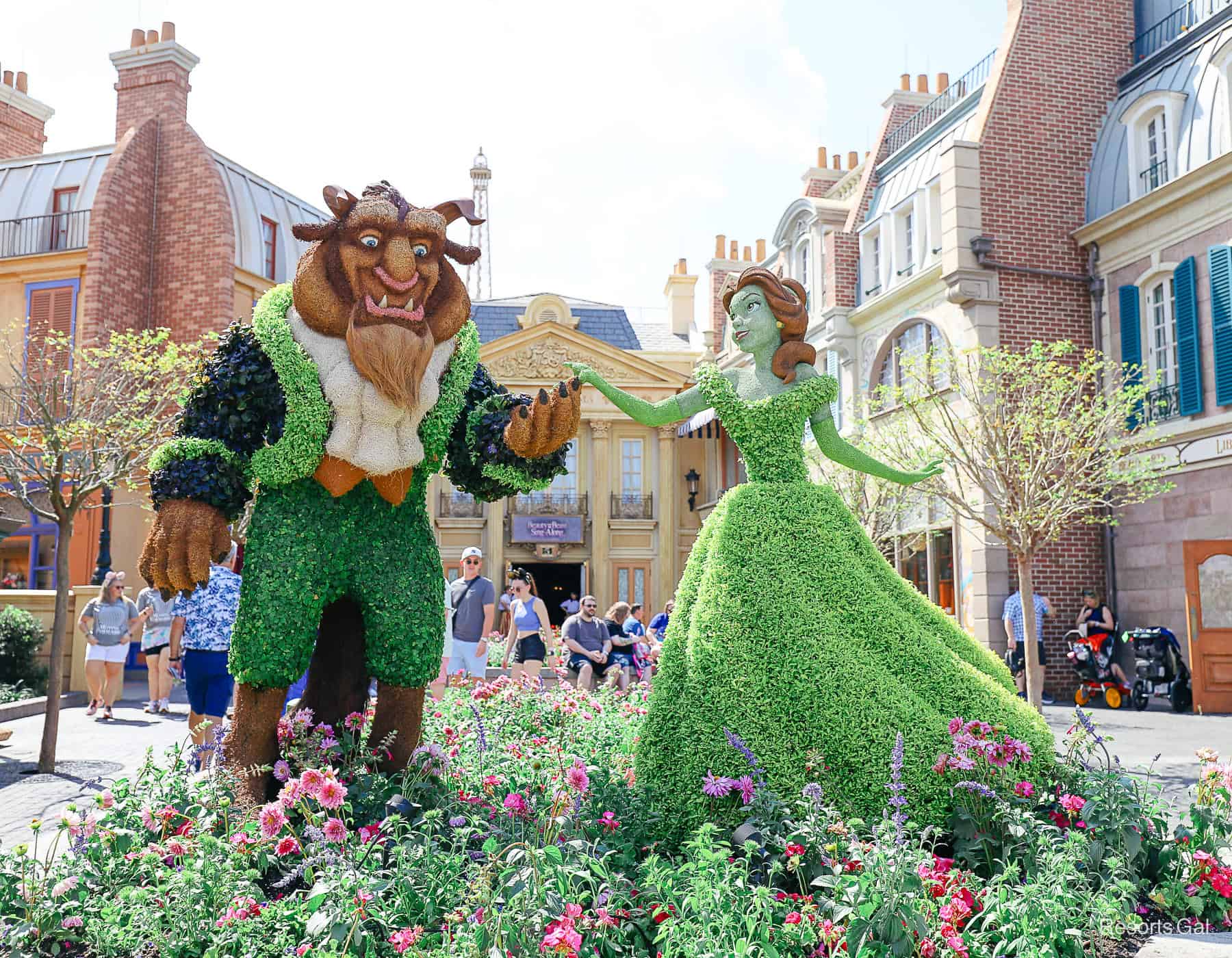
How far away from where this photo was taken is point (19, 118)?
67.3 feet

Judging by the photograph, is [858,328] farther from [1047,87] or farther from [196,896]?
[196,896]

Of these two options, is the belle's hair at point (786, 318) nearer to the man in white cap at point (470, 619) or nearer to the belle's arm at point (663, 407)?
the belle's arm at point (663, 407)

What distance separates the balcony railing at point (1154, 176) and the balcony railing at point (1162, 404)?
2616mm

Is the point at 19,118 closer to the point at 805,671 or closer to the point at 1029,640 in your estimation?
the point at 1029,640

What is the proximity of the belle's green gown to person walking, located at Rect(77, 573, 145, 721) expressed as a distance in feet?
25.5

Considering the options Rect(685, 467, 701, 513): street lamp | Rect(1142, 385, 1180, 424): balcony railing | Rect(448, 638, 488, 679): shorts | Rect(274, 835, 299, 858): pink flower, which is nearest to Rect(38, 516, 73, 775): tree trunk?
Rect(448, 638, 488, 679): shorts

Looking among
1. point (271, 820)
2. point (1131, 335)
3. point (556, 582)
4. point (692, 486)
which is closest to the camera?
point (271, 820)

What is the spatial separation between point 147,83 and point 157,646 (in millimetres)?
11820

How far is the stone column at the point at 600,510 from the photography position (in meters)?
23.5

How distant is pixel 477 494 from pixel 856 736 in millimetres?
1765

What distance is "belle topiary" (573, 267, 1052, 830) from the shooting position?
3521 millimetres

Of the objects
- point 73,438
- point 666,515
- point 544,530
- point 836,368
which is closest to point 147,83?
point 73,438

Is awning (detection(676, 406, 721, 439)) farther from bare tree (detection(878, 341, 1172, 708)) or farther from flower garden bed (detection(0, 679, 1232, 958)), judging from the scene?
flower garden bed (detection(0, 679, 1232, 958))

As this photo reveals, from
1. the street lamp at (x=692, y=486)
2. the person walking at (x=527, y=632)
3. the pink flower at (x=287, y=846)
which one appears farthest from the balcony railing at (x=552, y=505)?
the pink flower at (x=287, y=846)
